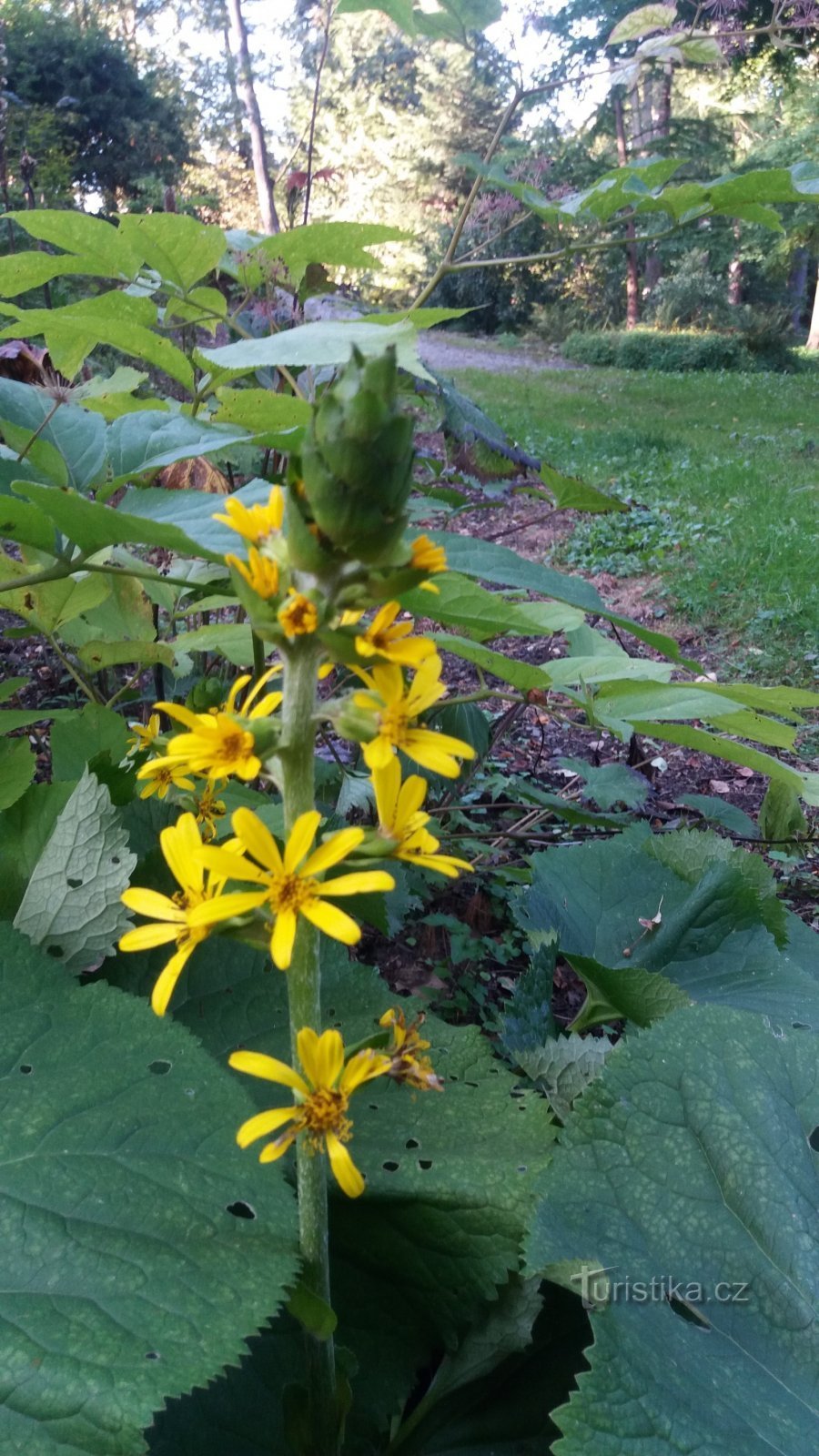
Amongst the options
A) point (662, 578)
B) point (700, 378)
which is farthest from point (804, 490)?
point (700, 378)

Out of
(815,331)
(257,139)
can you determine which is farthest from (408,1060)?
(815,331)

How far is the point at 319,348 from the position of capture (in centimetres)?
93

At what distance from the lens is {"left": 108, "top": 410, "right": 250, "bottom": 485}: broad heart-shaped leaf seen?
3.75 ft

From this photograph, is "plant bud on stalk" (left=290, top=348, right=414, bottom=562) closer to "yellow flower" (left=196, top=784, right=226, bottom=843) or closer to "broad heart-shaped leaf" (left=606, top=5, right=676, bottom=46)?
"yellow flower" (left=196, top=784, right=226, bottom=843)

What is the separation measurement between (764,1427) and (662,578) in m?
6.11

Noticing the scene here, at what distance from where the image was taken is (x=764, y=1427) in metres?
0.83

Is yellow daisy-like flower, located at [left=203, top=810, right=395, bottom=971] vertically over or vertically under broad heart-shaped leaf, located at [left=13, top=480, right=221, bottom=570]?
under

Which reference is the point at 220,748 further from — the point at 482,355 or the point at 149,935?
the point at 482,355

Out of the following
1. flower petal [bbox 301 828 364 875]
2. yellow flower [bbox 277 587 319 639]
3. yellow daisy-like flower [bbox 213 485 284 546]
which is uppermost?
yellow daisy-like flower [bbox 213 485 284 546]

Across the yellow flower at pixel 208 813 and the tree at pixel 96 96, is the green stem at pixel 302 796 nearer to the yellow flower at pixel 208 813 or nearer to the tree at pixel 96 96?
the yellow flower at pixel 208 813

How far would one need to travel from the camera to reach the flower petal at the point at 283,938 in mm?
623

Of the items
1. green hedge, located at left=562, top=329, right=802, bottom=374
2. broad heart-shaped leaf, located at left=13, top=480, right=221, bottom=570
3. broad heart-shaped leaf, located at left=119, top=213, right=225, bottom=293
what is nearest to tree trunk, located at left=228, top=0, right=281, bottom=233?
broad heart-shaped leaf, located at left=119, top=213, right=225, bottom=293

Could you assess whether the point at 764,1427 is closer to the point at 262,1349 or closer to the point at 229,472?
the point at 262,1349

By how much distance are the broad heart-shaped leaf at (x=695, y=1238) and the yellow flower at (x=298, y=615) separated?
0.64 meters
